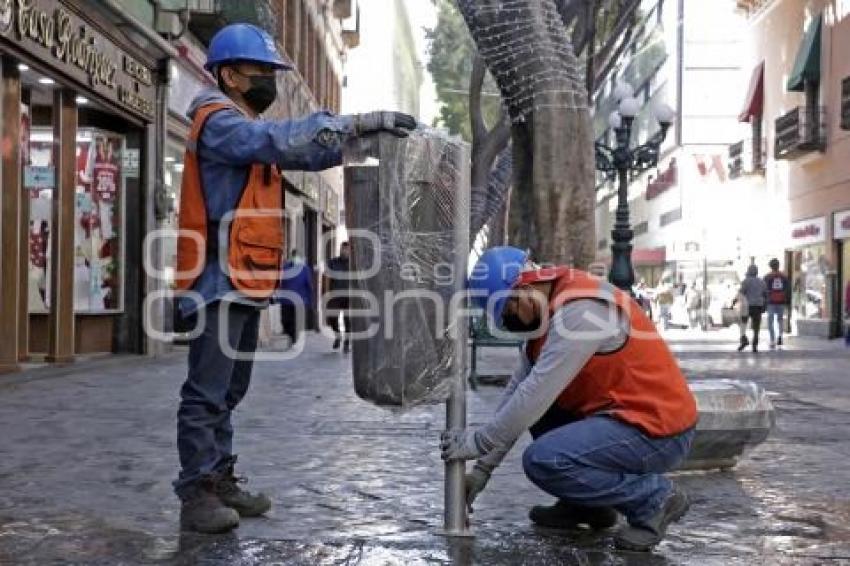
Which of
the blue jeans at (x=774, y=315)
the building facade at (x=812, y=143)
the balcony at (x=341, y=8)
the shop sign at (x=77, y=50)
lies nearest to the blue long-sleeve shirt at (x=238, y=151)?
the shop sign at (x=77, y=50)


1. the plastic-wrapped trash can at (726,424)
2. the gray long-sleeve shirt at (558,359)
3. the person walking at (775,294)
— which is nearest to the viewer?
the gray long-sleeve shirt at (558,359)

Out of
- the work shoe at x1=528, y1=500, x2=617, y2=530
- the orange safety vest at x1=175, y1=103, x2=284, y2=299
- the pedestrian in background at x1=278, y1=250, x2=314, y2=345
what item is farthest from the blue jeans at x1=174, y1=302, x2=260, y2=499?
the pedestrian in background at x1=278, y1=250, x2=314, y2=345

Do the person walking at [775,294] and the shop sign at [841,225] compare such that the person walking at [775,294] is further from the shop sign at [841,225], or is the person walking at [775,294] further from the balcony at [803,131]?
the balcony at [803,131]

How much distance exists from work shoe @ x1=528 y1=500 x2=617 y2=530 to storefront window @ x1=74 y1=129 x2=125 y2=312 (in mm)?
11175

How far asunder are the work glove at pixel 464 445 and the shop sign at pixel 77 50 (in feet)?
27.4

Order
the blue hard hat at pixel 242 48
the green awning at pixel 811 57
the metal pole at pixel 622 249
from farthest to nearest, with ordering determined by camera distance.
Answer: the green awning at pixel 811 57
the metal pole at pixel 622 249
the blue hard hat at pixel 242 48

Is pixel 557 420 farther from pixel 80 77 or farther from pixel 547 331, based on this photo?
pixel 80 77

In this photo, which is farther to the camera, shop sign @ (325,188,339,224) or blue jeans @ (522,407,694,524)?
shop sign @ (325,188,339,224)

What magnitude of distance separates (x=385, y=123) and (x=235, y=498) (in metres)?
1.70

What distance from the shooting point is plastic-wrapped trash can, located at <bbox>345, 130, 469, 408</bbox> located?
13.9 feet

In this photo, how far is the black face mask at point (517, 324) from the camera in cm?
424

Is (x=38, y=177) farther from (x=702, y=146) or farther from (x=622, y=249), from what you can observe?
(x=702, y=146)

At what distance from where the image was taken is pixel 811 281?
107 ft

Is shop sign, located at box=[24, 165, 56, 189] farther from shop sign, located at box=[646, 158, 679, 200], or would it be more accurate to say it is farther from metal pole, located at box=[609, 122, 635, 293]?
shop sign, located at box=[646, 158, 679, 200]
